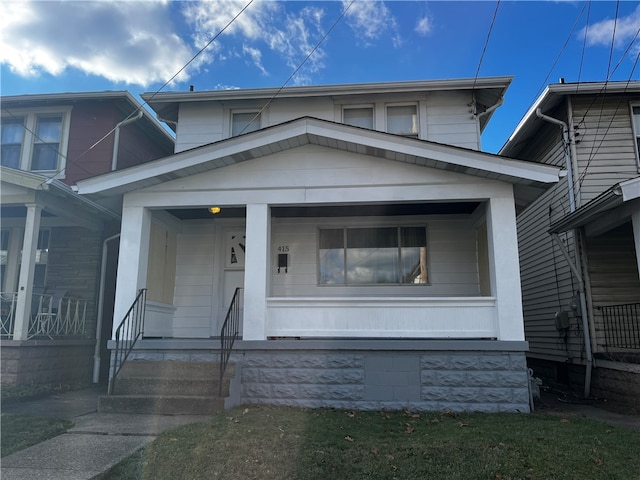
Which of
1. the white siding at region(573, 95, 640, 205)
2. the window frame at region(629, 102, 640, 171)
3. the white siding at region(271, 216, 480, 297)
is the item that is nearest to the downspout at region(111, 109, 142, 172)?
the white siding at region(271, 216, 480, 297)

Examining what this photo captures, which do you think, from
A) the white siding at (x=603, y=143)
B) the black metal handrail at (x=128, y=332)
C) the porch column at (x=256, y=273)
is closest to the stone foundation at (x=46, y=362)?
the black metal handrail at (x=128, y=332)

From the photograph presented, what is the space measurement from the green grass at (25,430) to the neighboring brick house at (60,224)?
2333 millimetres

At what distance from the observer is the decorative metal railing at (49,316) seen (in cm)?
846

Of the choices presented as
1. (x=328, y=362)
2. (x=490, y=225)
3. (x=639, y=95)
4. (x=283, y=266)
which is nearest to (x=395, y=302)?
(x=328, y=362)

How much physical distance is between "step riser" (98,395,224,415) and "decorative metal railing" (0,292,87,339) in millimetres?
3046

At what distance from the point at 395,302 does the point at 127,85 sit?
7.83m

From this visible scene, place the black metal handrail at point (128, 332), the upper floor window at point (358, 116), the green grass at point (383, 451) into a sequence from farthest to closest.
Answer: the upper floor window at point (358, 116), the black metal handrail at point (128, 332), the green grass at point (383, 451)

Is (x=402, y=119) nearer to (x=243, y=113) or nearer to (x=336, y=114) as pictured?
(x=336, y=114)

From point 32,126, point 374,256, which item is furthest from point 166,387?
point 32,126

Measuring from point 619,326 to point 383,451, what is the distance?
649 centimetres

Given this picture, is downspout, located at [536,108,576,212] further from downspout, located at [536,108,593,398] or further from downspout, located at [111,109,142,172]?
downspout, located at [111,109,142,172]

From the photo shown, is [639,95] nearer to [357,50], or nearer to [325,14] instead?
[357,50]

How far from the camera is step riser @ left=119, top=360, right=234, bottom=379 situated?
6859mm

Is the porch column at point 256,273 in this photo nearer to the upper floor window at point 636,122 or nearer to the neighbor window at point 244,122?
the neighbor window at point 244,122
